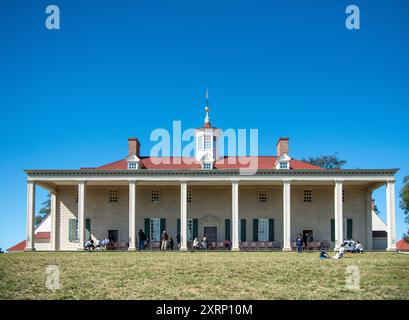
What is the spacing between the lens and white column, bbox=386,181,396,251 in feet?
141

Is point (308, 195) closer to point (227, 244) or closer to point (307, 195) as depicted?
point (307, 195)

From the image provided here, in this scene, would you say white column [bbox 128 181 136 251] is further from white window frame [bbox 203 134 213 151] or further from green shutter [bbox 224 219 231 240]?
white window frame [bbox 203 134 213 151]

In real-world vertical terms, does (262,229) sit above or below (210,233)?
above

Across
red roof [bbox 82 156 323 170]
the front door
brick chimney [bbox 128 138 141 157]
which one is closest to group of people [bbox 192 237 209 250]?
the front door

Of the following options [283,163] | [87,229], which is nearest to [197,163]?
[283,163]

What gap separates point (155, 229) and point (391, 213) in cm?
1859

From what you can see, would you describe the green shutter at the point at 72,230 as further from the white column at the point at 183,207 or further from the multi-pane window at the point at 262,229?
the multi-pane window at the point at 262,229

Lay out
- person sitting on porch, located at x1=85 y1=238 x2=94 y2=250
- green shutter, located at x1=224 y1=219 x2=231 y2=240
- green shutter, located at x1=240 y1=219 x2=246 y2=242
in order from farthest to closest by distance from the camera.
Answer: green shutter, located at x1=224 y1=219 x2=231 y2=240 < green shutter, located at x1=240 y1=219 x2=246 y2=242 < person sitting on porch, located at x1=85 y1=238 x2=94 y2=250

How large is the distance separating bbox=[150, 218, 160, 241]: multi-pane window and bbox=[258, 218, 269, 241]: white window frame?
27.2 feet

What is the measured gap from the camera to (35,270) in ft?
76.3

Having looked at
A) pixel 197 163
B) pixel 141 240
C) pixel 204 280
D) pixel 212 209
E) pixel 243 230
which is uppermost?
pixel 197 163

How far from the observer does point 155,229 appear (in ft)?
158
